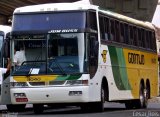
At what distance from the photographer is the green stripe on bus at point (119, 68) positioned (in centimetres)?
2534

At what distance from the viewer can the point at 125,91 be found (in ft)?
87.5

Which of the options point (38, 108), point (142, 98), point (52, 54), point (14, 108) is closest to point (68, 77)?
point (52, 54)

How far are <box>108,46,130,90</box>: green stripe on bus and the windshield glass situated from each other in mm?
2170

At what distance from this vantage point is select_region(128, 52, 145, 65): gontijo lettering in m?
27.5

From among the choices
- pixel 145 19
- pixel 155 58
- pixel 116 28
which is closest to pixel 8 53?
pixel 116 28

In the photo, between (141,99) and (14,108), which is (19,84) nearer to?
(14,108)

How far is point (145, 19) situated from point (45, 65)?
740 inches

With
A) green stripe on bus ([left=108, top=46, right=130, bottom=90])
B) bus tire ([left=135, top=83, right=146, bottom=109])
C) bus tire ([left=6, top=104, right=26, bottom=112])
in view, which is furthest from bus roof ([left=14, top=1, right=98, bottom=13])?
bus tire ([left=135, top=83, right=146, bottom=109])

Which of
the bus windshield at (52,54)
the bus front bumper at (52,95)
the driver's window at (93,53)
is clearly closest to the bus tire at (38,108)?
the bus front bumper at (52,95)

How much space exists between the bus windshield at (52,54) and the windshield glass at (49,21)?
0.92 feet

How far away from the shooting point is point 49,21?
23312mm

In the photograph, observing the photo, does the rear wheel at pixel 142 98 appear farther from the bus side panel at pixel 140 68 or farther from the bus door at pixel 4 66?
the bus door at pixel 4 66

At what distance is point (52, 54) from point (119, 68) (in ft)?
13.0

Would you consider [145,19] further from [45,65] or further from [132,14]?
[45,65]
